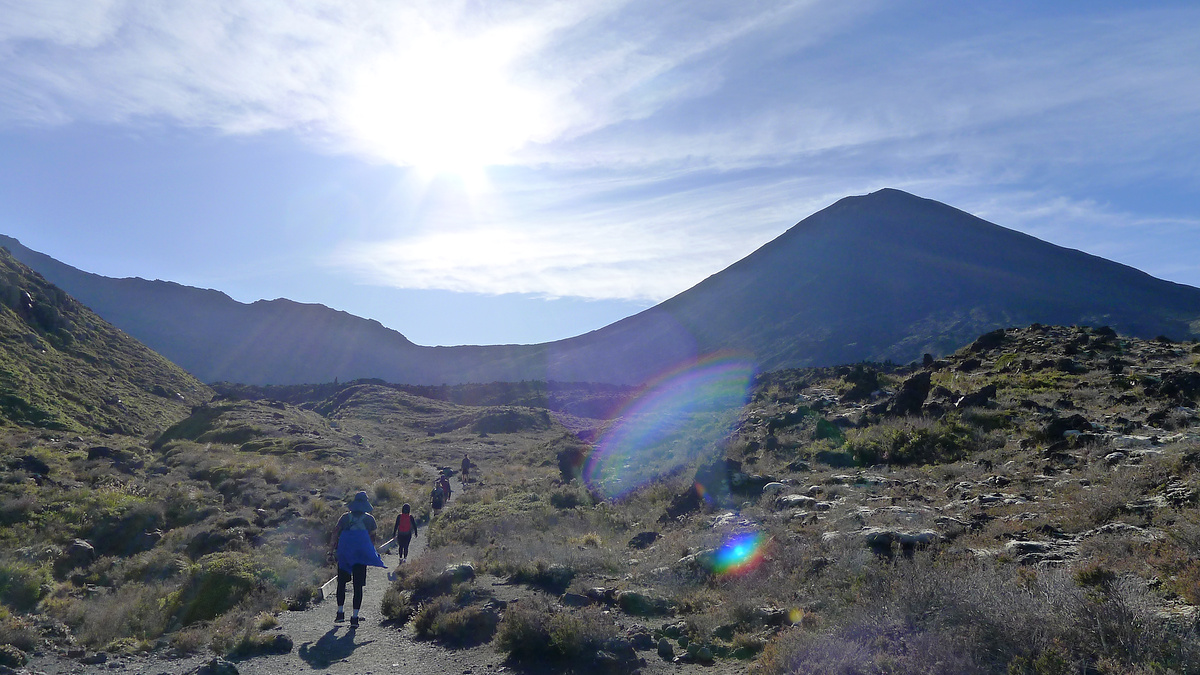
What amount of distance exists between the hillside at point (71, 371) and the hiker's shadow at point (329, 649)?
22685 millimetres

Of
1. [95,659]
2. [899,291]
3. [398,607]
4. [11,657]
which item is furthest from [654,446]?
[899,291]

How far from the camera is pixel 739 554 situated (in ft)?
28.4

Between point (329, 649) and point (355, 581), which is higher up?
point (355, 581)

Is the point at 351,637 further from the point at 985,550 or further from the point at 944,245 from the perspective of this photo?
the point at 944,245

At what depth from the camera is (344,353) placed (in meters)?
140

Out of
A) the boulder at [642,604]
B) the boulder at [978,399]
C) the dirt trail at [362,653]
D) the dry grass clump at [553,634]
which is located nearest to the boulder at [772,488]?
the boulder at [642,604]

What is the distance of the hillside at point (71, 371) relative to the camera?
25812 mm

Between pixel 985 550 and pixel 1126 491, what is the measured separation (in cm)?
235

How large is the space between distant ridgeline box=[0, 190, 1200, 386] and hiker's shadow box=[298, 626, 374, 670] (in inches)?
2842

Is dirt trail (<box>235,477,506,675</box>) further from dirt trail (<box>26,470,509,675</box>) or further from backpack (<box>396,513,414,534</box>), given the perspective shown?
backpack (<box>396,513,414,534</box>)

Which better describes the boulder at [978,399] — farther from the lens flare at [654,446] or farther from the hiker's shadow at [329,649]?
the hiker's shadow at [329,649]

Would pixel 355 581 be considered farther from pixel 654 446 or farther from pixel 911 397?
pixel 654 446

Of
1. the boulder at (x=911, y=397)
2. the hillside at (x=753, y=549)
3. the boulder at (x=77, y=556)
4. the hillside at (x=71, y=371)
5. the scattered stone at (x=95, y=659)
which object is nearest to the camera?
the hillside at (x=753, y=549)

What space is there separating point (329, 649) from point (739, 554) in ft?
17.0
